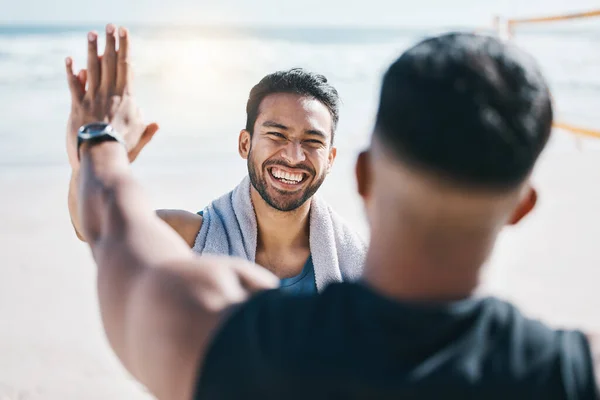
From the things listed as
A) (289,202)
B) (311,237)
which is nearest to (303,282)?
(311,237)

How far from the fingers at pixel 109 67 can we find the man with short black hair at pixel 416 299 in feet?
1.71

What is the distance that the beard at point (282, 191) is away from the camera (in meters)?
2.78

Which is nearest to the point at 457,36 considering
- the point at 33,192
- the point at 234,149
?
the point at 33,192

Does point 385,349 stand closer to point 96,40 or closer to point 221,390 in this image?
point 221,390

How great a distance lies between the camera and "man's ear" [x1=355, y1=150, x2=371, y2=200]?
1011mm

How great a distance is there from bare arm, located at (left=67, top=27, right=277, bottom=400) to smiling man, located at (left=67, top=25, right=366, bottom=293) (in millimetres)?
1507

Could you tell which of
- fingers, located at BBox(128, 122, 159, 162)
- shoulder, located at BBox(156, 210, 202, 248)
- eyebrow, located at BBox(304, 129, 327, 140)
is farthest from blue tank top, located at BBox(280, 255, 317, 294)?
fingers, located at BBox(128, 122, 159, 162)

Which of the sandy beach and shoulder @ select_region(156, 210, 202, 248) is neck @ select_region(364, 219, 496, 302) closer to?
shoulder @ select_region(156, 210, 202, 248)

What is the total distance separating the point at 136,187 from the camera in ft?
3.85

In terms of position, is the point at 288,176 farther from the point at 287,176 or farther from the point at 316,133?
the point at 316,133

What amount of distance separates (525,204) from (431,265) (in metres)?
0.20

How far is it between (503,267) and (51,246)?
12.4 feet

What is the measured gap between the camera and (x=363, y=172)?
102 cm

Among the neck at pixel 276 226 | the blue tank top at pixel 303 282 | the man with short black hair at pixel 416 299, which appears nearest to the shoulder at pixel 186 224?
the neck at pixel 276 226
